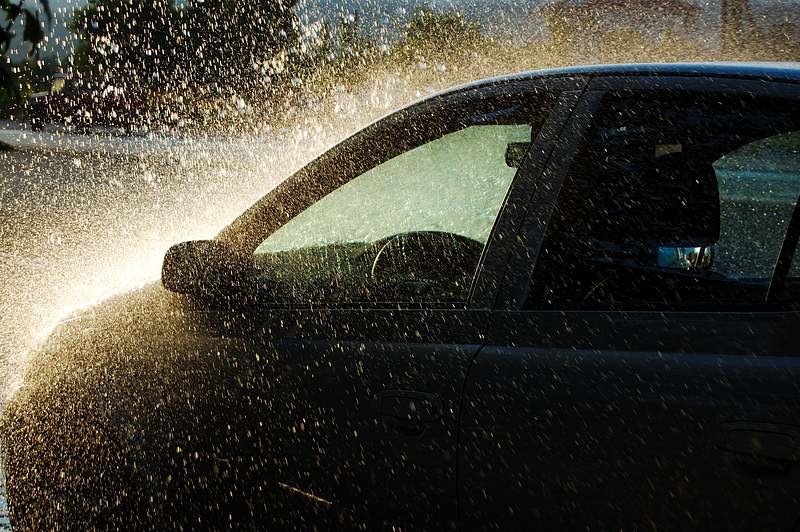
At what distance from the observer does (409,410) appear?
212 cm

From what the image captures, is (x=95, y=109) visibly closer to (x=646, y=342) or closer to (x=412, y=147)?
(x=412, y=147)

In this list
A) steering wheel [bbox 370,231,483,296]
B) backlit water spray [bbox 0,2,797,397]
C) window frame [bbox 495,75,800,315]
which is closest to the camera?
window frame [bbox 495,75,800,315]

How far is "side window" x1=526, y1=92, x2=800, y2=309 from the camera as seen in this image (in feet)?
6.53

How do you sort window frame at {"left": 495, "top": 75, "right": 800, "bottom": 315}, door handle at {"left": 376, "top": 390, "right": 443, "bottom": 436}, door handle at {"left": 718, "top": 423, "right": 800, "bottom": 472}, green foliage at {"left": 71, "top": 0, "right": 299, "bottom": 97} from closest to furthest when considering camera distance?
door handle at {"left": 718, "top": 423, "right": 800, "bottom": 472}, window frame at {"left": 495, "top": 75, "right": 800, "bottom": 315}, door handle at {"left": 376, "top": 390, "right": 443, "bottom": 436}, green foliage at {"left": 71, "top": 0, "right": 299, "bottom": 97}

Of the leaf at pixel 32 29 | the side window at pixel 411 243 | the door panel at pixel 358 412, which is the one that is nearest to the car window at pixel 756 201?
the side window at pixel 411 243

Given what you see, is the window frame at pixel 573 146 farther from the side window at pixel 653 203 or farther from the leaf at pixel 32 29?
the leaf at pixel 32 29

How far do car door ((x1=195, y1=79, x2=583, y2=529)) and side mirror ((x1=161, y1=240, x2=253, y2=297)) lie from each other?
0.06 m

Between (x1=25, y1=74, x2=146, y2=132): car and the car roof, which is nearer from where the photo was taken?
the car roof

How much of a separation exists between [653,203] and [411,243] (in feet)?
2.45

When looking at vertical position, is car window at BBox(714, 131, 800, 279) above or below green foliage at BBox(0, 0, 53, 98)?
below

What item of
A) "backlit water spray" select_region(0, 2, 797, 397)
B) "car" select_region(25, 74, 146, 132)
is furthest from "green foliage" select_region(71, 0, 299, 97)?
"backlit water spray" select_region(0, 2, 797, 397)

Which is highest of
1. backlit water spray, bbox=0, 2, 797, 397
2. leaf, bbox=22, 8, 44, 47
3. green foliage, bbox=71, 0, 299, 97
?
green foliage, bbox=71, 0, 299, 97

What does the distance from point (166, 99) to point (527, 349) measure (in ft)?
123

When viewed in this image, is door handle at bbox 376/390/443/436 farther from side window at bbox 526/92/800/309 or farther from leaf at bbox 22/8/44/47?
leaf at bbox 22/8/44/47
